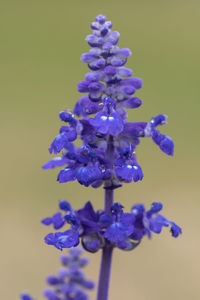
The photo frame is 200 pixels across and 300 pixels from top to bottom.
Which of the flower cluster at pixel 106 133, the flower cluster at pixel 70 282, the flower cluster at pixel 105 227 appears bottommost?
the flower cluster at pixel 70 282

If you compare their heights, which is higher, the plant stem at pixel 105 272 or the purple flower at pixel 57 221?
the purple flower at pixel 57 221

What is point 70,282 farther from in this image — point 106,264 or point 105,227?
point 105,227

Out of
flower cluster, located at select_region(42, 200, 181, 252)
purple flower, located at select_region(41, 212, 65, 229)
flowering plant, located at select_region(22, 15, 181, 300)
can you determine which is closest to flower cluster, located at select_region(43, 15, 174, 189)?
flowering plant, located at select_region(22, 15, 181, 300)

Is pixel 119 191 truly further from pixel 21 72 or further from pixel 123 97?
pixel 123 97

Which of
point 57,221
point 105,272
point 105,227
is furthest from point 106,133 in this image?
point 105,272

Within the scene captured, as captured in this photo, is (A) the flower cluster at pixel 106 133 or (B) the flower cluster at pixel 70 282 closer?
(A) the flower cluster at pixel 106 133

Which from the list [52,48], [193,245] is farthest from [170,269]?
[52,48]

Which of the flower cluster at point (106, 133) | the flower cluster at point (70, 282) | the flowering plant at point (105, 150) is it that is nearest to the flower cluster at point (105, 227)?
the flowering plant at point (105, 150)

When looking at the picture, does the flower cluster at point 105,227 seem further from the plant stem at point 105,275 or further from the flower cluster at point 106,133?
the flower cluster at point 106,133
